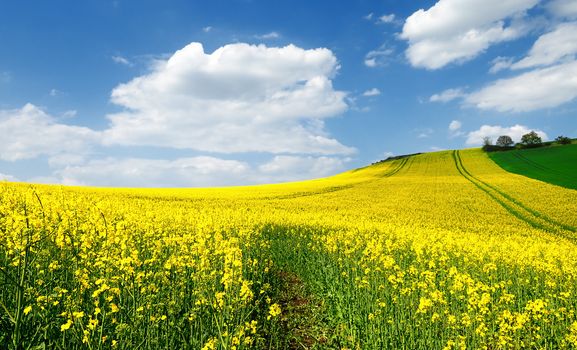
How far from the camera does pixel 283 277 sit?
40.8 ft

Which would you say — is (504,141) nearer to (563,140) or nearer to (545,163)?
(563,140)

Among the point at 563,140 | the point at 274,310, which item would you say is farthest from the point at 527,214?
the point at 563,140

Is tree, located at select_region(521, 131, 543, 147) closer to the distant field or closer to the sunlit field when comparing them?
the distant field

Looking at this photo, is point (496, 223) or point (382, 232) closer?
point (382, 232)

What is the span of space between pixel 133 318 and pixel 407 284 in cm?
588

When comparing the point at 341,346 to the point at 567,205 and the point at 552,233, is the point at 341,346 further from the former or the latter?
the point at 567,205

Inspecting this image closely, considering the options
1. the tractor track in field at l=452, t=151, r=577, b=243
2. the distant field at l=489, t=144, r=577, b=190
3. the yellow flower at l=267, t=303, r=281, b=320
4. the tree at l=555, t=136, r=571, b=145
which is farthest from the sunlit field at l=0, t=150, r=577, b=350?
the tree at l=555, t=136, r=571, b=145

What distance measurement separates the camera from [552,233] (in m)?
26.1

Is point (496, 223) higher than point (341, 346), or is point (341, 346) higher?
point (341, 346)

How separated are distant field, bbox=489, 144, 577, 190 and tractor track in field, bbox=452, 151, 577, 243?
30.6 ft

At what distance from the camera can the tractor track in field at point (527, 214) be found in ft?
87.8

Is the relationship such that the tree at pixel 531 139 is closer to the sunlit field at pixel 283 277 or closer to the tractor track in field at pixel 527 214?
the tractor track in field at pixel 527 214

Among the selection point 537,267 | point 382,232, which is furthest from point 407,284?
point 382,232

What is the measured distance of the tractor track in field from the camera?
87.8 feet
